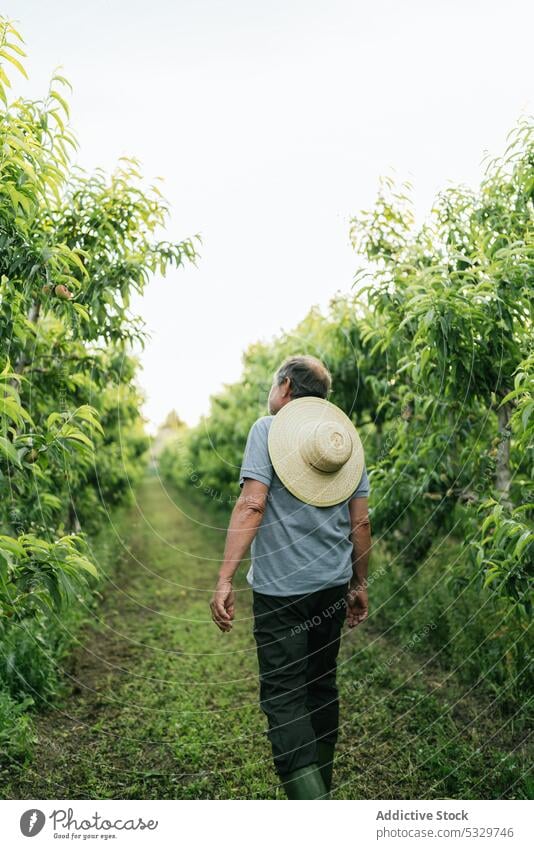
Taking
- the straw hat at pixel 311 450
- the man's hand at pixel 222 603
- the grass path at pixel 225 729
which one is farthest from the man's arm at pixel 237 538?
the grass path at pixel 225 729

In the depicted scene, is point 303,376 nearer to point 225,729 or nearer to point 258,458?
point 258,458

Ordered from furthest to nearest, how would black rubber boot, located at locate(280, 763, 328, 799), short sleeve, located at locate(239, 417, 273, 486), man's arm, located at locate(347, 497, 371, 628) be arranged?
man's arm, located at locate(347, 497, 371, 628), short sleeve, located at locate(239, 417, 273, 486), black rubber boot, located at locate(280, 763, 328, 799)

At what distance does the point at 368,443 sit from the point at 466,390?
109 inches

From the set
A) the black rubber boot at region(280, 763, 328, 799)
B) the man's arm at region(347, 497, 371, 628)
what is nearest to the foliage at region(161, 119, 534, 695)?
the man's arm at region(347, 497, 371, 628)

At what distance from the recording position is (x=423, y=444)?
15.7 feet

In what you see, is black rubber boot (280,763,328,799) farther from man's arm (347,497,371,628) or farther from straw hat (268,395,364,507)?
straw hat (268,395,364,507)

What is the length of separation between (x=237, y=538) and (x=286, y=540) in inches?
9.1

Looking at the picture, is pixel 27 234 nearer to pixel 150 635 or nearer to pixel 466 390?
pixel 466 390

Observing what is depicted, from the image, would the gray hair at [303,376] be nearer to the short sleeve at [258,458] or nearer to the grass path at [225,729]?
the short sleeve at [258,458]

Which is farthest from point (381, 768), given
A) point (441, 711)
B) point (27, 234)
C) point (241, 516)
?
point (27, 234)

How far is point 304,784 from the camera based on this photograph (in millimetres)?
2811

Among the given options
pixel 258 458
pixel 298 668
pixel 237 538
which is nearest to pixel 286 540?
pixel 237 538

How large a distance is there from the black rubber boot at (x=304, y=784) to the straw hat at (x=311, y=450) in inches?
39.7

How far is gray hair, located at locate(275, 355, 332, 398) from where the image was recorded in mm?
3195
